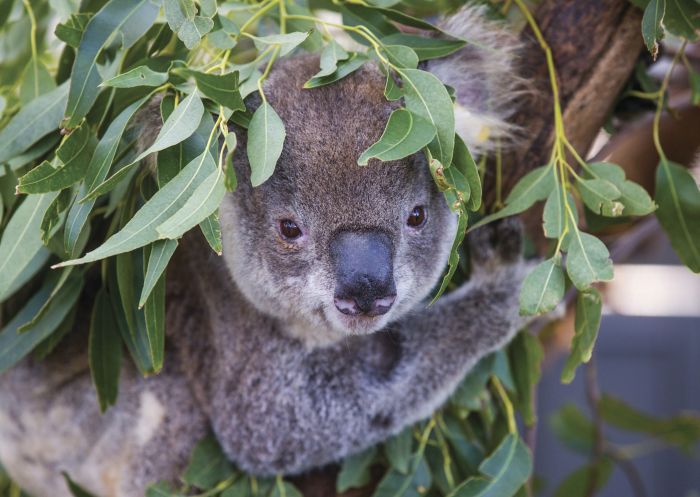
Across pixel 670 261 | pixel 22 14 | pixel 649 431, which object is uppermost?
pixel 22 14

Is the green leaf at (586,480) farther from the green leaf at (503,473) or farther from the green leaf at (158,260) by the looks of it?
the green leaf at (158,260)

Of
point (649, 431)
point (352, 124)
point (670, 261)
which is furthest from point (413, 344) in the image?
point (670, 261)

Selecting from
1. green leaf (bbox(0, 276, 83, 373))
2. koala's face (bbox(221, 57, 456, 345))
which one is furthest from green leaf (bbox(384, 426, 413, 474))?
green leaf (bbox(0, 276, 83, 373))

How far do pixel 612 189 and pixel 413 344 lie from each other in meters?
0.86

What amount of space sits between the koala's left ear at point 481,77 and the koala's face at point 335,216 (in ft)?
0.82

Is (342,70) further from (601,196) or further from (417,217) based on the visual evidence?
(601,196)

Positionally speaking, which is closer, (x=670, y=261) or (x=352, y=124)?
(x=352, y=124)

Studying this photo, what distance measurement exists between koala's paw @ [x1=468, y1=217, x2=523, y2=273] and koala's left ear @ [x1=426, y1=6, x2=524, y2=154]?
0.27m

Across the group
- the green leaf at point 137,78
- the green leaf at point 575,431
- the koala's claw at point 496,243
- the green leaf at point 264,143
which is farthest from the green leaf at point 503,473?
the green leaf at point 575,431

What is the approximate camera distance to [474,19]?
6.88ft

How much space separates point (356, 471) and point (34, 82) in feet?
4.71

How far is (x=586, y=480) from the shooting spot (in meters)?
3.08

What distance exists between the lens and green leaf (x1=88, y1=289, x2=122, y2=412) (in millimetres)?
2125

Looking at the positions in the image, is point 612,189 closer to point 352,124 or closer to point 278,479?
point 352,124
